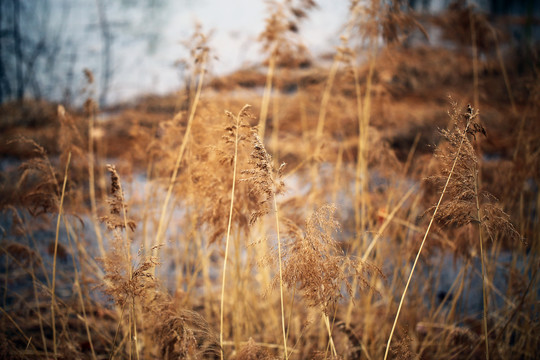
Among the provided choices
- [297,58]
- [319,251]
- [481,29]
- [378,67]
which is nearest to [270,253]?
Answer: [319,251]

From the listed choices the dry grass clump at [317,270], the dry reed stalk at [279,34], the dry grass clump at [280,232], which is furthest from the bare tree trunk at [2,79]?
the dry grass clump at [317,270]

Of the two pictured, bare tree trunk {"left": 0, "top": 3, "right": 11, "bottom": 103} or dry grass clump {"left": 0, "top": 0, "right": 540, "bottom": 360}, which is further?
bare tree trunk {"left": 0, "top": 3, "right": 11, "bottom": 103}

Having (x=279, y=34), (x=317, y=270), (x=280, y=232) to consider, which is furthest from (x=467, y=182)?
(x=279, y=34)

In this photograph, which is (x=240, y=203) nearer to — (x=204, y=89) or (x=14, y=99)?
(x=204, y=89)

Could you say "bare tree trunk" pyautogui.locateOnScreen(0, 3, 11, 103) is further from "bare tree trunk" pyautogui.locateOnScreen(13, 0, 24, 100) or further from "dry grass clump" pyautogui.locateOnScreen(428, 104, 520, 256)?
"dry grass clump" pyautogui.locateOnScreen(428, 104, 520, 256)

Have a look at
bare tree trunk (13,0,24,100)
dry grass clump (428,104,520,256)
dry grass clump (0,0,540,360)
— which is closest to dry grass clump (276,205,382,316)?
dry grass clump (0,0,540,360)

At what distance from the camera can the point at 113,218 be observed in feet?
3.42

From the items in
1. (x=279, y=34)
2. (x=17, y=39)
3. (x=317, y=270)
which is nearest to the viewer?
(x=317, y=270)

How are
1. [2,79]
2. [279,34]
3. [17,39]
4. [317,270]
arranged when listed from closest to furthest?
[317,270], [279,34], [17,39], [2,79]

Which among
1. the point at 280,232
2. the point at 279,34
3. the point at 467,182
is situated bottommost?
the point at 280,232

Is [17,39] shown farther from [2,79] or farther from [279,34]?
[279,34]

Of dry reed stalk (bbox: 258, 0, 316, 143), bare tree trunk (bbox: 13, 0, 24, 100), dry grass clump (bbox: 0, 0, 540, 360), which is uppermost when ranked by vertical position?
bare tree trunk (bbox: 13, 0, 24, 100)

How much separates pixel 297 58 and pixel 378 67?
2.16 ft

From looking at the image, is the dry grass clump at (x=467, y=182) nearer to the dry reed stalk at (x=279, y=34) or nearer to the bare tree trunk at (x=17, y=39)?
the dry reed stalk at (x=279, y=34)
